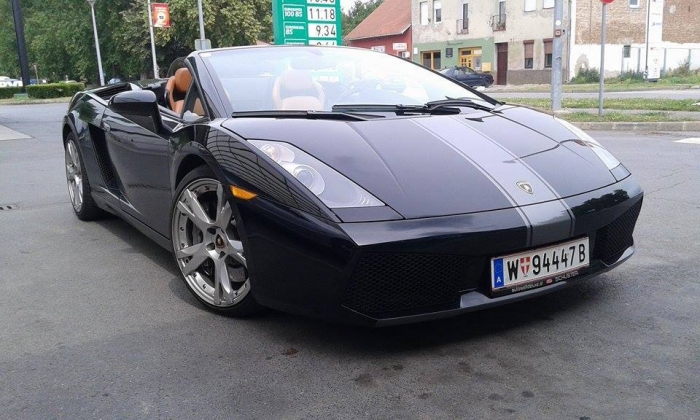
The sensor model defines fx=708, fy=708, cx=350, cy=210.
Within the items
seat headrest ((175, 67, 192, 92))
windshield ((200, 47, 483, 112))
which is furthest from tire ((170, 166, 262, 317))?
seat headrest ((175, 67, 192, 92))

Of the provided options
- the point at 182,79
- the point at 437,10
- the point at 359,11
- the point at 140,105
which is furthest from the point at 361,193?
the point at 359,11

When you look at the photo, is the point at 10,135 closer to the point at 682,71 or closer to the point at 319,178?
the point at 319,178

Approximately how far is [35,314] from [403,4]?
54462mm

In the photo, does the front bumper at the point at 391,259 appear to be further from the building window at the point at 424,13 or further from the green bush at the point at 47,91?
the building window at the point at 424,13

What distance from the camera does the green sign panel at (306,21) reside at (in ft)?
43.0

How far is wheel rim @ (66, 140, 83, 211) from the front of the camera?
5.24 meters

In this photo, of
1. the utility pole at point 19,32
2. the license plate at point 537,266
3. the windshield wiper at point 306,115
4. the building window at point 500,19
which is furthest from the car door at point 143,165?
the building window at point 500,19

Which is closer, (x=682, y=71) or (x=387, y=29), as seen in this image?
(x=682, y=71)

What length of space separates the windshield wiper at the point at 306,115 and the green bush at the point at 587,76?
35856 millimetres

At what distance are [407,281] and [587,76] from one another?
3743 centimetres

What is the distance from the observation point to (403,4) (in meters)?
55.0

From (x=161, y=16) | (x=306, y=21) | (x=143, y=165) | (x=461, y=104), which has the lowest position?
(x=143, y=165)

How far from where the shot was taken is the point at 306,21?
13.5 m

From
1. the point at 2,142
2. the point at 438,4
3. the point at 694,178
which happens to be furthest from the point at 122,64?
the point at 694,178
